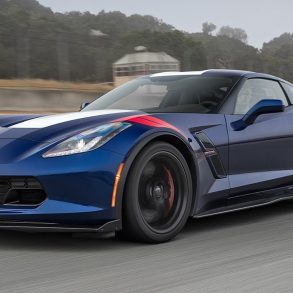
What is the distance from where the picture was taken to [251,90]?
5.53 meters

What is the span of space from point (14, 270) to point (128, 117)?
52.2 inches

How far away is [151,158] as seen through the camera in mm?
4320

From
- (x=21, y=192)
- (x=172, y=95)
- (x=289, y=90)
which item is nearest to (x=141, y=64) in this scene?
(x=289, y=90)

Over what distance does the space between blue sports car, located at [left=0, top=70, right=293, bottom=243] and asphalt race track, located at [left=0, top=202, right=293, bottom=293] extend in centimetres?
17

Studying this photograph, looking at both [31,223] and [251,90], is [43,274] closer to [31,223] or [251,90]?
[31,223]

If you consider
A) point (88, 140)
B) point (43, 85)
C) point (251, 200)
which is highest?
point (43, 85)

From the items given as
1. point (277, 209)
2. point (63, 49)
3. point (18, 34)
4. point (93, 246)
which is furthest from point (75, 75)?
point (93, 246)

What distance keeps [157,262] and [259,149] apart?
1728mm

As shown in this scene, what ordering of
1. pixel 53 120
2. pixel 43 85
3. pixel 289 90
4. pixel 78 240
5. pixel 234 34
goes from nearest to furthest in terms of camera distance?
pixel 78 240, pixel 53 120, pixel 289 90, pixel 43 85, pixel 234 34

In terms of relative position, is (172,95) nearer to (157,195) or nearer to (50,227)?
(157,195)

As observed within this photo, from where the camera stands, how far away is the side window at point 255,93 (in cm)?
529

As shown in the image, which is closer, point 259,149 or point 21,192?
point 21,192

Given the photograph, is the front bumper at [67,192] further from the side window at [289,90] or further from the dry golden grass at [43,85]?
the dry golden grass at [43,85]

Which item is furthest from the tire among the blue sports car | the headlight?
the headlight
